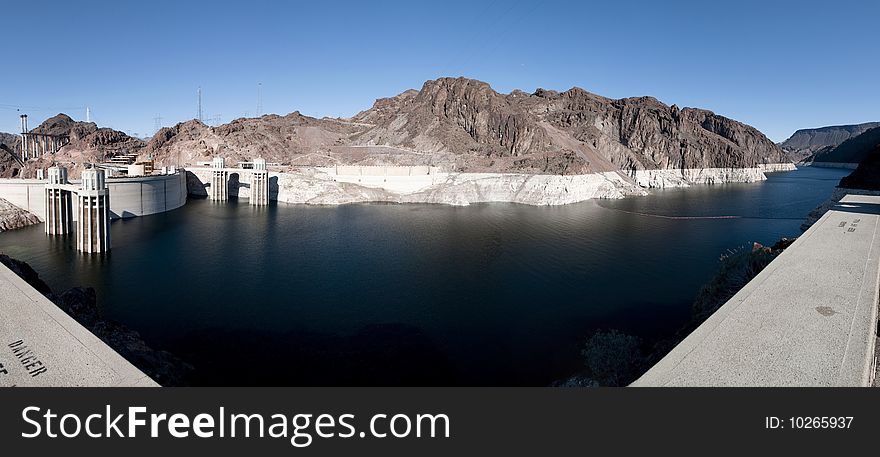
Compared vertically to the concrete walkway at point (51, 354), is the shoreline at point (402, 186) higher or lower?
higher

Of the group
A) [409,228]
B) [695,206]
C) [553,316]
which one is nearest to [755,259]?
[553,316]

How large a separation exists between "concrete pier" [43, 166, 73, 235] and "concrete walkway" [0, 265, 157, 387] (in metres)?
35.0

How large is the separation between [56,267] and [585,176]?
2864 inches

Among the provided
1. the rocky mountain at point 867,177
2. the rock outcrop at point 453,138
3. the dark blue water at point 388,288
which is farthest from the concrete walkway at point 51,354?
the rock outcrop at point 453,138

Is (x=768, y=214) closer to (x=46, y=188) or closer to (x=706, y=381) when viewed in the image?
(x=706, y=381)

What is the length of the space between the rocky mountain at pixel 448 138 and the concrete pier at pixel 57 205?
43.7 metres

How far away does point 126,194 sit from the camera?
172 feet

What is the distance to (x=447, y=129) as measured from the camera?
300ft

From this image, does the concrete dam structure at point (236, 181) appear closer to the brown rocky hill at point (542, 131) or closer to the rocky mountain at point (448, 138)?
the rocky mountain at point (448, 138)

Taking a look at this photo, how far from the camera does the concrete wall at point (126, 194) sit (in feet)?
159

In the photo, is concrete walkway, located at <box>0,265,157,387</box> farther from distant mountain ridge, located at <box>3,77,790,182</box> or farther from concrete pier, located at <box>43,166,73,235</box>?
distant mountain ridge, located at <box>3,77,790,182</box>

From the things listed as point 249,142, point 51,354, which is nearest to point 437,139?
point 249,142

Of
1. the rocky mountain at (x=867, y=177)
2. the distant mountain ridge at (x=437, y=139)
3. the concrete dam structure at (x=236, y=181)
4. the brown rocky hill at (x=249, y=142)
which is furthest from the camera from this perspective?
the brown rocky hill at (x=249, y=142)

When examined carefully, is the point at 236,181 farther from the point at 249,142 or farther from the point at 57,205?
the point at 57,205
